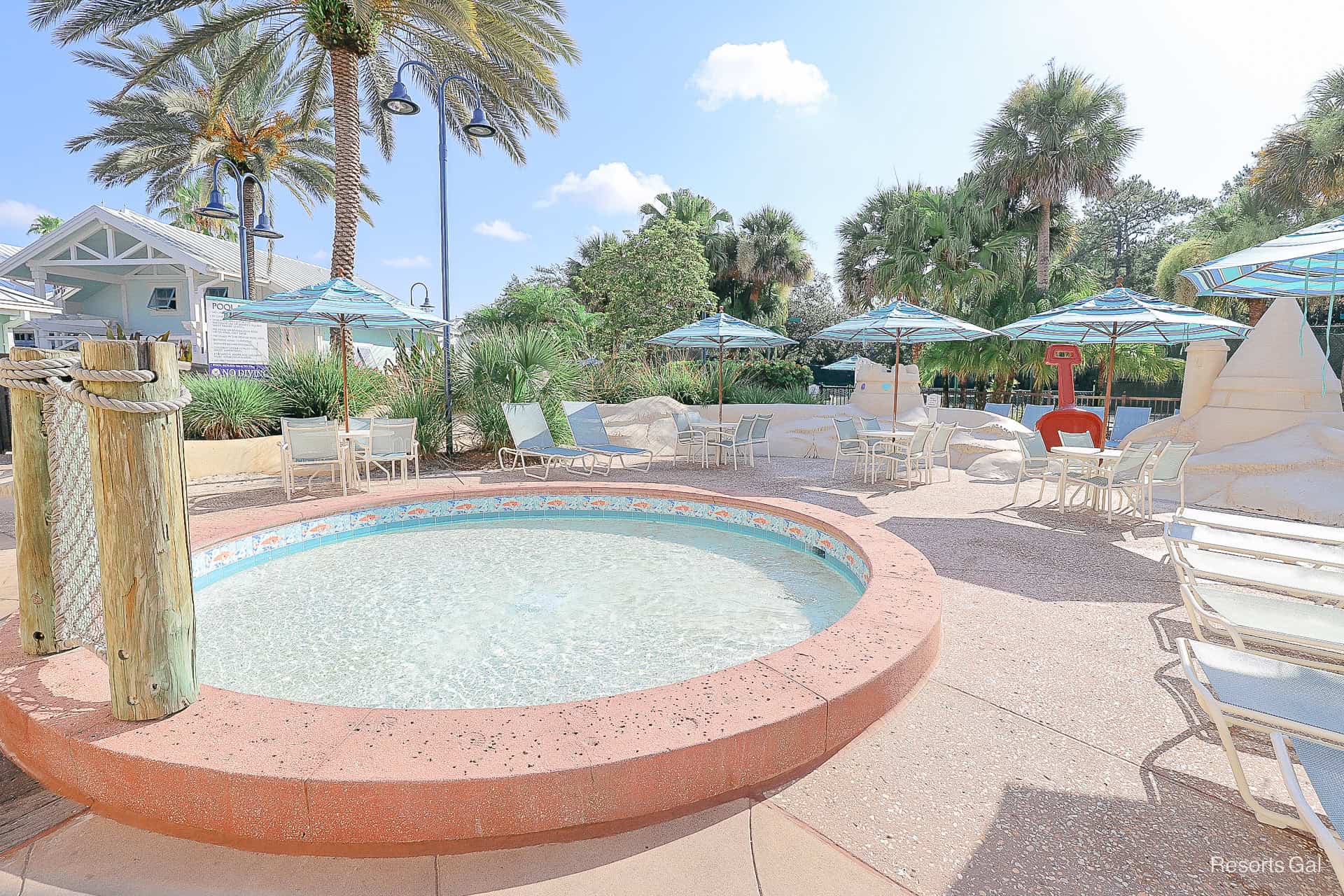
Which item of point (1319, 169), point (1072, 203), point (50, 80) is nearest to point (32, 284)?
point (50, 80)

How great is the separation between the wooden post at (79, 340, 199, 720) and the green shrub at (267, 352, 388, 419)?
834cm

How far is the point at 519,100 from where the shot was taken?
42.2ft

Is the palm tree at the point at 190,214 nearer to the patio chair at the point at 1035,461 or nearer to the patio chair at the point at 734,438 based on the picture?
the patio chair at the point at 734,438

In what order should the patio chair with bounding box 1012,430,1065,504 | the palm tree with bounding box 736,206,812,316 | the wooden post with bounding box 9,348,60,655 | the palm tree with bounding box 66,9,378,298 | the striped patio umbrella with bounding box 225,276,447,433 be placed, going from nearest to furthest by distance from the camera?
1. the wooden post with bounding box 9,348,60,655
2. the striped patio umbrella with bounding box 225,276,447,433
3. the patio chair with bounding box 1012,430,1065,504
4. the palm tree with bounding box 66,9,378,298
5. the palm tree with bounding box 736,206,812,316

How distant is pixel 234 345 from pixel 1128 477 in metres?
18.7

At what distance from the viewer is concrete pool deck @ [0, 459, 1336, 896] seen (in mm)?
1809

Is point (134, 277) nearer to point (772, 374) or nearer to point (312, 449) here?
point (312, 449)

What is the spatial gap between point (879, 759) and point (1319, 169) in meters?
22.6

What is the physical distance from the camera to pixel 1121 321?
697 centimetres

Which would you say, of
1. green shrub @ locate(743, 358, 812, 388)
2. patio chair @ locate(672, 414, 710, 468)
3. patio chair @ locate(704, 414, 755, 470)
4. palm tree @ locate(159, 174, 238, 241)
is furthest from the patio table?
palm tree @ locate(159, 174, 238, 241)

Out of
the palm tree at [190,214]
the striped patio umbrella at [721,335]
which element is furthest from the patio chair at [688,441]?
the palm tree at [190,214]

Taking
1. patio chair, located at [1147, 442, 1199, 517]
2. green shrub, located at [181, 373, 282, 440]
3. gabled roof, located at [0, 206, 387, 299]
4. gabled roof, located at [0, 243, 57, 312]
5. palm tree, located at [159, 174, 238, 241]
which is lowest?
patio chair, located at [1147, 442, 1199, 517]

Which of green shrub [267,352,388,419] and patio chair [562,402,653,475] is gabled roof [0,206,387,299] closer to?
green shrub [267,352,388,419]

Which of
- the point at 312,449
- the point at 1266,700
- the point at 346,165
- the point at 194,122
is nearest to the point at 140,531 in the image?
the point at 1266,700
